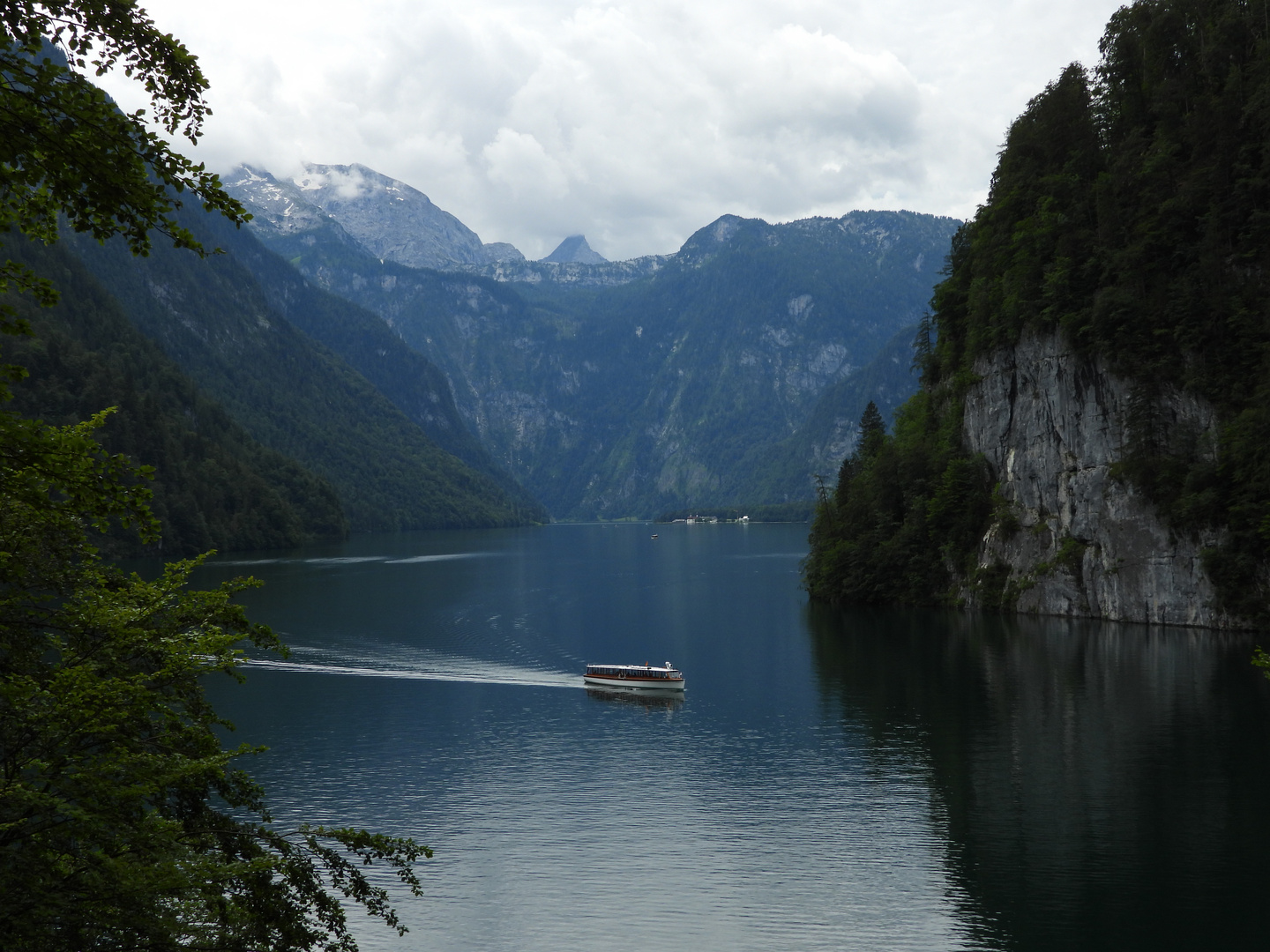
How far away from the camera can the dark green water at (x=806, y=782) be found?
34562 mm

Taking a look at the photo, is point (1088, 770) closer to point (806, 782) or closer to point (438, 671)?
point (806, 782)

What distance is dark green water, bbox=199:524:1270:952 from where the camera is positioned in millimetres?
34562

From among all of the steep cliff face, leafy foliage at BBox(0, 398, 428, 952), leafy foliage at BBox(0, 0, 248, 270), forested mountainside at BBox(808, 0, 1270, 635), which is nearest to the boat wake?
forested mountainside at BBox(808, 0, 1270, 635)

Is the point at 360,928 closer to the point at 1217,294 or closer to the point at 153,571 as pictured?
the point at 1217,294

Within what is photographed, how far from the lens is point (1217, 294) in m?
86.9

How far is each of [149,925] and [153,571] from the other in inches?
5564

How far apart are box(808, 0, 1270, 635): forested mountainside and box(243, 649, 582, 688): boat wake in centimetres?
4833

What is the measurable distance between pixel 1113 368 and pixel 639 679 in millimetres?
54617

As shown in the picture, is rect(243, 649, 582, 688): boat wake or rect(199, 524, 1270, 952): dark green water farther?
rect(243, 649, 582, 688): boat wake

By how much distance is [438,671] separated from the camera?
82000mm

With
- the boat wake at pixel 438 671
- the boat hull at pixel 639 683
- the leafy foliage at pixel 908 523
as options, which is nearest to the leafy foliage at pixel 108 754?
the boat hull at pixel 639 683

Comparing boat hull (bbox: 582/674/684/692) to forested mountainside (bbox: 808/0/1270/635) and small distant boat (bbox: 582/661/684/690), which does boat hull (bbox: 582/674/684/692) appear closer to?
small distant boat (bbox: 582/661/684/690)

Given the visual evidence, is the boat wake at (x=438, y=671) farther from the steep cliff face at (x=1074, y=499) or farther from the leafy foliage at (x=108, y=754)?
the leafy foliage at (x=108, y=754)

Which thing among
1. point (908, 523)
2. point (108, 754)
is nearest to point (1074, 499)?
point (908, 523)
